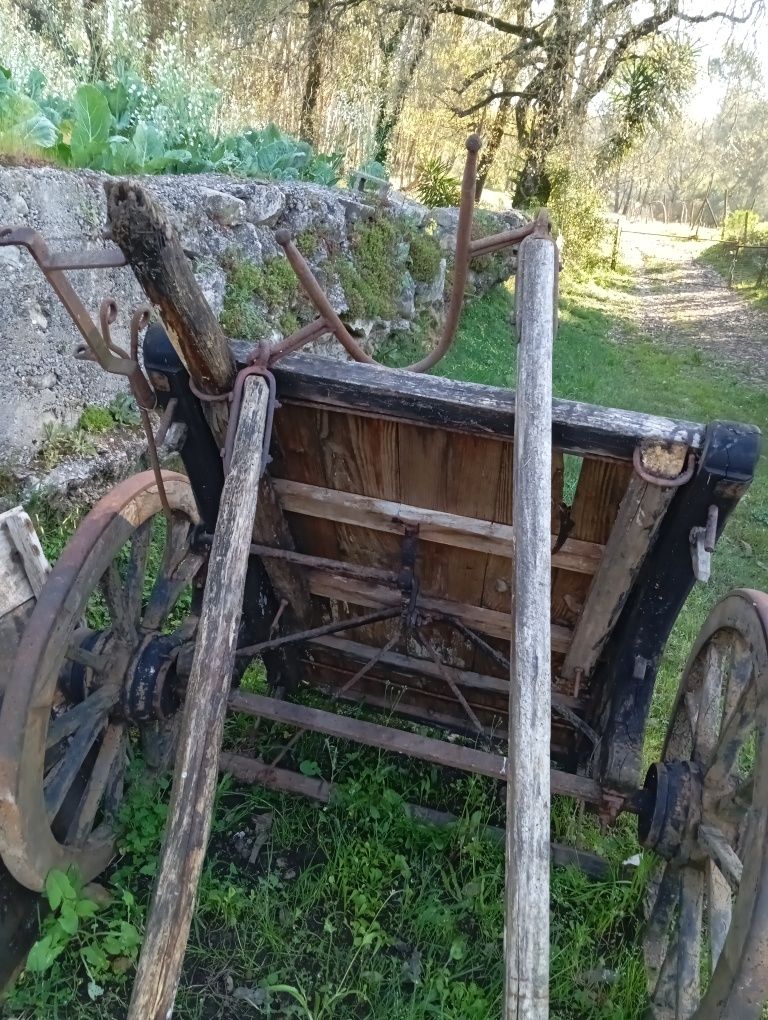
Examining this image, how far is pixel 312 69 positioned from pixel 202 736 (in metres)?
11.6

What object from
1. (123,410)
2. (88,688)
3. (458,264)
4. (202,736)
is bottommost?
(88,688)

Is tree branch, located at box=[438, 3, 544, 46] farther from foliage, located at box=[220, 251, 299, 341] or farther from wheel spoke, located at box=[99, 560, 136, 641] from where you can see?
wheel spoke, located at box=[99, 560, 136, 641]

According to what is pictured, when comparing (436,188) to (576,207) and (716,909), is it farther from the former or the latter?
(716,909)

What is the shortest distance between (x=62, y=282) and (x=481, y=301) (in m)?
8.88

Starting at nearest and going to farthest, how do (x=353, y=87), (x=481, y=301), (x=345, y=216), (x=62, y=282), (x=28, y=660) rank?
(x=62, y=282)
(x=28, y=660)
(x=345, y=216)
(x=481, y=301)
(x=353, y=87)

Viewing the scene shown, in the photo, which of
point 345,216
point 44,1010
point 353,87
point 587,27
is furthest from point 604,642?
point 587,27

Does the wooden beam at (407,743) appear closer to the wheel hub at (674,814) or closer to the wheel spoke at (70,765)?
the wheel hub at (674,814)

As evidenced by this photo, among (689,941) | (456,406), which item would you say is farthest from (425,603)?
(689,941)

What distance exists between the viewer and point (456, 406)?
159cm

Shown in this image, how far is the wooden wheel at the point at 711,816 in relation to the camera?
144 centimetres

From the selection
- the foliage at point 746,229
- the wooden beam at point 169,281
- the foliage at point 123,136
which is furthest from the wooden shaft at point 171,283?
the foliage at point 746,229

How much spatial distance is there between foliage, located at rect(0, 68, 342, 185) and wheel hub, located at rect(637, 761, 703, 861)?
3.62m

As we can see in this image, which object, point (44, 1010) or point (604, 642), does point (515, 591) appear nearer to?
point (604, 642)

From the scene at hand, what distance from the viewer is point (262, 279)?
4.71 metres
